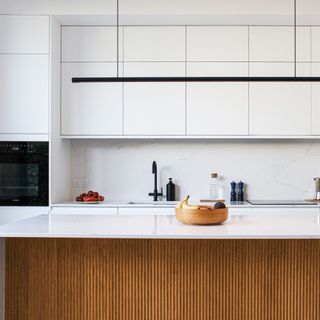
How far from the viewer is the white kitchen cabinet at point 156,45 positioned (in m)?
3.61

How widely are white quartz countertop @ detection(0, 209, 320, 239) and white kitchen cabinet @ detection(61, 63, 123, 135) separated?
145cm

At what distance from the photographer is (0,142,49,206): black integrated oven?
344 centimetres

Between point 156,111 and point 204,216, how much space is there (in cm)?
184

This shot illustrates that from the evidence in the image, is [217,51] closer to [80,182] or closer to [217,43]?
[217,43]

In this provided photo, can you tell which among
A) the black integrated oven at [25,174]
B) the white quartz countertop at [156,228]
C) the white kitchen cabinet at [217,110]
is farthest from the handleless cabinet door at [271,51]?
the black integrated oven at [25,174]

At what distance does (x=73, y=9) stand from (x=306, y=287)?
2956 mm

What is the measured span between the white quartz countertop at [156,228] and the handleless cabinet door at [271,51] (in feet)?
5.82

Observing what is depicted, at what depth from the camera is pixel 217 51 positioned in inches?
142

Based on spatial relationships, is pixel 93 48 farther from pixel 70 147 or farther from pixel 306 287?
pixel 306 287

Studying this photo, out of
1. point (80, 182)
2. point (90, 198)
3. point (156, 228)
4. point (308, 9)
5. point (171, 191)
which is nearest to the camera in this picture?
point (156, 228)

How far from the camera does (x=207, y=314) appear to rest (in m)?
1.95

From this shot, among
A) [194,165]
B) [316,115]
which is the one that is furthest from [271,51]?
[194,165]

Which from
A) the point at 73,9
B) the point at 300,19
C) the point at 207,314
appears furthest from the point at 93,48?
the point at 207,314

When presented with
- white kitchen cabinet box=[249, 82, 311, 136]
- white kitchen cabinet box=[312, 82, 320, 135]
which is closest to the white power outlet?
white kitchen cabinet box=[249, 82, 311, 136]
